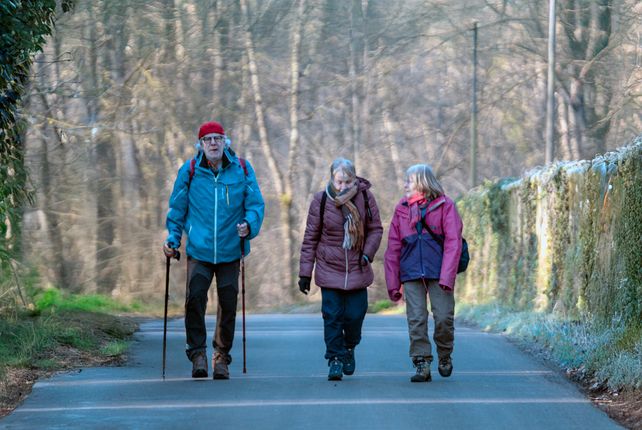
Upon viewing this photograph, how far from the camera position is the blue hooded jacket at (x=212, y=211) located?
34.1 ft

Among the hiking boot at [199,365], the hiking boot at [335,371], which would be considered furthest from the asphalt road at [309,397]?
the hiking boot at [199,365]

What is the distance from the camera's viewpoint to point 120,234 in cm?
4200

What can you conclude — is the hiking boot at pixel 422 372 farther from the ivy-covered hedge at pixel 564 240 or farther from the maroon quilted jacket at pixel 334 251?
the ivy-covered hedge at pixel 564 240

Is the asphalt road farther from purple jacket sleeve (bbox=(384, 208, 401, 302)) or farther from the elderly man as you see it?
purple jacket sleeve (bbox=(384, 208, 401, 302))

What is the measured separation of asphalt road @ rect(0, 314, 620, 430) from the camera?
823 cm

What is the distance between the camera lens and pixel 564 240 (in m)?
15.9

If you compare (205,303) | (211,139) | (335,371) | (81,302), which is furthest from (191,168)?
(81,302)

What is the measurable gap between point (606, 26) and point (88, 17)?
15845 mm

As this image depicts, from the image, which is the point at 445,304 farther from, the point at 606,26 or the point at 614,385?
the point at 606,26

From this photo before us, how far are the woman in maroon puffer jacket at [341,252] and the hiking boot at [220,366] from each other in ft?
2.70

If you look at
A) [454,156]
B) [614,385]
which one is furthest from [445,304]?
[454,156]

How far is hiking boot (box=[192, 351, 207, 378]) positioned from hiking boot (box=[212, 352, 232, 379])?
0.11 m

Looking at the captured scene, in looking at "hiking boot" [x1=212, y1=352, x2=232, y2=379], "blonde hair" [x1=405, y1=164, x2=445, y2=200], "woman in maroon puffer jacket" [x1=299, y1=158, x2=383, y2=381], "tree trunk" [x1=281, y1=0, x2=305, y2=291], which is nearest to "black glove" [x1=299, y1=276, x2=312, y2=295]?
"woman in maroon puffer jacket" [x1=299, y1=158, x2=383, y2=381]

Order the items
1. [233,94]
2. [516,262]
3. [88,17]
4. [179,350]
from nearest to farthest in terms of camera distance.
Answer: [179,350] < [516,262] < [88,17] < [233,94]
